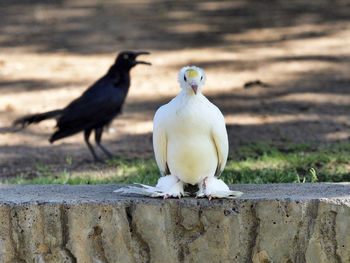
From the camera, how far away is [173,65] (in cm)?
936

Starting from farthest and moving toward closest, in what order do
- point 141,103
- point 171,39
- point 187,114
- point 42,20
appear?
point 42,20, point 171,39, point 141,103, point 187,114

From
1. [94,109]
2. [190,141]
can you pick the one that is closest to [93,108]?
[94,109]

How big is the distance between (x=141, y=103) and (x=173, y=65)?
1454 millimetres

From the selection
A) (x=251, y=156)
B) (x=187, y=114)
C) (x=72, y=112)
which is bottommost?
(x=251, y=156)

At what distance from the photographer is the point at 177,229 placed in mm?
3520

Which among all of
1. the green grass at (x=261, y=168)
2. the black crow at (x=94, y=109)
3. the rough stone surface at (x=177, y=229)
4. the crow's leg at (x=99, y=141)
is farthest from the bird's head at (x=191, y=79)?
the crow's leg at (x=99, y=141)

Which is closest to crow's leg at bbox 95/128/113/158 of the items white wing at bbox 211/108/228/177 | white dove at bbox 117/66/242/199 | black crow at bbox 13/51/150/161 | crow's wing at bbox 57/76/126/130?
black crow at bbox 13/51/150/161

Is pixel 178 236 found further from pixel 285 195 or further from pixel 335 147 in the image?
pixel 335 147

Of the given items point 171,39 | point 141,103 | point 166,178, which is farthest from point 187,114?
point 171,39

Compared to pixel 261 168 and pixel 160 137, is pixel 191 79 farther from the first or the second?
pixel 261 168

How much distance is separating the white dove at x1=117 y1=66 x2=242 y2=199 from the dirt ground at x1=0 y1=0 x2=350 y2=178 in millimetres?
2694

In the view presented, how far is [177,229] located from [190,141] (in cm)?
55

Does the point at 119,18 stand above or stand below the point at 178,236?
above

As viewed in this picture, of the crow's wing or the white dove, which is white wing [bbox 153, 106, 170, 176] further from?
the crow's wing
